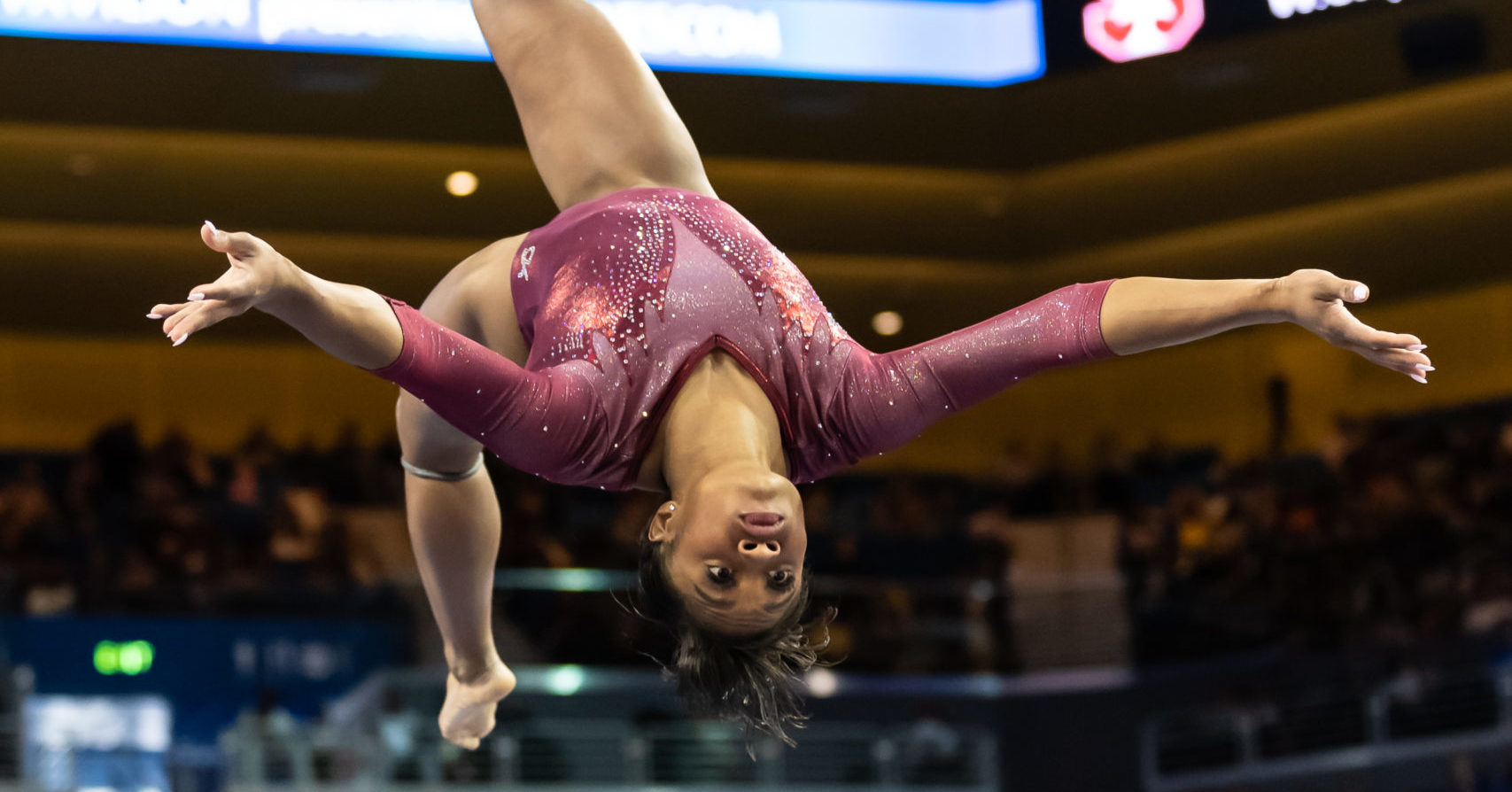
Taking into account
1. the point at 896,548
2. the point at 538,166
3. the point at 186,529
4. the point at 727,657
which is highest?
the point at 896,548

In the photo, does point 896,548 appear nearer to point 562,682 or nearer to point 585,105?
point 562,682

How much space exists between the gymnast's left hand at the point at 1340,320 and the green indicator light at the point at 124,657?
175 inches

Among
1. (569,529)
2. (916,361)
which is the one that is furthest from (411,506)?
(569,529)

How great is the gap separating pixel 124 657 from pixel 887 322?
22.6 feet

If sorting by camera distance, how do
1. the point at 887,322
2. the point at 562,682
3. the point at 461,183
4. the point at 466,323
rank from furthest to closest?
1. the point at 887,322
2. the point at 461,183
3. the point at 562,682
4. the point at 466,323

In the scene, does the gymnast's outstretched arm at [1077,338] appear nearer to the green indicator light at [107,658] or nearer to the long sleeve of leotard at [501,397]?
the long sleeve of leotard at [501,397]

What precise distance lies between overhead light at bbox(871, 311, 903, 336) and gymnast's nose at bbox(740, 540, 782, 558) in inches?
363

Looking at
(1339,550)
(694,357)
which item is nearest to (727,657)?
(694,357)

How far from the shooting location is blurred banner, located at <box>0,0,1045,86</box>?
5902mm

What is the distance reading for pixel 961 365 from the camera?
2.43 m

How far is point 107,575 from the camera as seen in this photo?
637 cm

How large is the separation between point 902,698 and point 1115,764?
0.97 meters

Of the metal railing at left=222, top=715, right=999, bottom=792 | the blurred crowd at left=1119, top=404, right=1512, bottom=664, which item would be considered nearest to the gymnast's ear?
the metal railing at left=222, top=715, right=999, bottom=792

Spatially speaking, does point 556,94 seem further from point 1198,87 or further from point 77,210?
point 77,210
